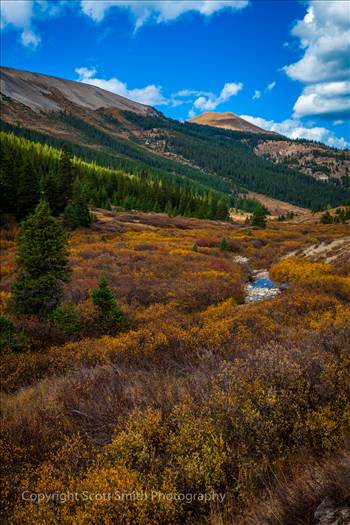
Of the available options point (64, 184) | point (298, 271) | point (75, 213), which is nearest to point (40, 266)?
point (298, 271)

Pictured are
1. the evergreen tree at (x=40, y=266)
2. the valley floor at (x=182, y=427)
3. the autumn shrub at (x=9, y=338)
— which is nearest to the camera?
the valley floor at (x=182, y=427)

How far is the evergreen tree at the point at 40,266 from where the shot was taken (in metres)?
15.6

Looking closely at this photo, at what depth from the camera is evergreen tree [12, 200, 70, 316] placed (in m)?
15.6

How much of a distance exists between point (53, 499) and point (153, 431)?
5.52 ft

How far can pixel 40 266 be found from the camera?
639 inches

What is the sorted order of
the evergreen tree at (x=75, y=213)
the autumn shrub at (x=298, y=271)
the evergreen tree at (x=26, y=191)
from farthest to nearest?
the evergreen tree at (x=75, y=213)
the evergreen tree at (x=26, y=191)
the autumn shrub at (x=298, y=271)

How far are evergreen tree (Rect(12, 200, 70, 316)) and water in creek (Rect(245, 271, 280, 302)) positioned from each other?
12.1 metres

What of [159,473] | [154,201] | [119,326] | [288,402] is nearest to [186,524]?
[159,473]

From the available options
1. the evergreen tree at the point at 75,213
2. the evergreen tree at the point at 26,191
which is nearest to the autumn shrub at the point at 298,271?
the evergreen tree at the point at 75,213

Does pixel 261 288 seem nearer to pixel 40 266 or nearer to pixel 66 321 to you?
pixel 66 321

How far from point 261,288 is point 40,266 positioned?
15773 millimetres

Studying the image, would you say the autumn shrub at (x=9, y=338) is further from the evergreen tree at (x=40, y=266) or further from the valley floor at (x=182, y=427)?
the evergreen tree at (x=40, y=266)

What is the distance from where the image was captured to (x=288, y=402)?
211 inches

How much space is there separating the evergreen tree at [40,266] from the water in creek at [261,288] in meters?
12.1
